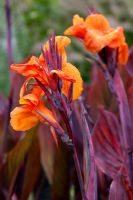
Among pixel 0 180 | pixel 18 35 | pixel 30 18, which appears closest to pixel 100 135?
pixel 0 180

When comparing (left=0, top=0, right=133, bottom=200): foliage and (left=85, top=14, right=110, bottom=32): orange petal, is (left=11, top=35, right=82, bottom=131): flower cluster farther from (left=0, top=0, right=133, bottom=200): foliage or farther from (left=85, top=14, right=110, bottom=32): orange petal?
(left=85, top=14, right=110, bottom=32): orange petal

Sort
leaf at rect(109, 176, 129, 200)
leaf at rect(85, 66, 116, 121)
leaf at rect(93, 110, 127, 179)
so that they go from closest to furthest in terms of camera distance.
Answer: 1. leaf at rect(109, 176, 129, 200)
2. leaf at rect(93, 110, 127, 179)
3. leaf at rect(85, 66, 116, 121)

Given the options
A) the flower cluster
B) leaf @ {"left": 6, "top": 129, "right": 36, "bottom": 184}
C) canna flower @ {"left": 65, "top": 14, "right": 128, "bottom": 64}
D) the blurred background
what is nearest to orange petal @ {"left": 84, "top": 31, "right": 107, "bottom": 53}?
canna flower @ {"left": 65, "top": 14, "right": 128, "bottom": 64}

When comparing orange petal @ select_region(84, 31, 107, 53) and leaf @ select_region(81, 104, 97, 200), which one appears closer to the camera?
leaf @ select_region(81, 104, 97, 200)

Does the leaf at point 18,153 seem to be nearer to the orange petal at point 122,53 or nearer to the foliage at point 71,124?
the foliage at point 71,124

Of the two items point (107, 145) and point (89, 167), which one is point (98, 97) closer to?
point (107, 145)

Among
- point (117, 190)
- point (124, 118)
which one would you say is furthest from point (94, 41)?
point (117, 190)

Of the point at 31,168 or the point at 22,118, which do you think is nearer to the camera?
the point at 22,118
